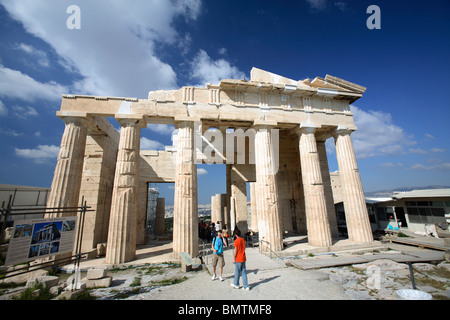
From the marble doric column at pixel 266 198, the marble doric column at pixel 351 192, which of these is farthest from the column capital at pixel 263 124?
the marble doric column at pixel 351 192

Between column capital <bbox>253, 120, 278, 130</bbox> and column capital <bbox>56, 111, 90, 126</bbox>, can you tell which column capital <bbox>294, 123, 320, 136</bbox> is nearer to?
column capital <bbox>253, 120, 278, 130</bbox>

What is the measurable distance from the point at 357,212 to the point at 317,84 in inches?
324

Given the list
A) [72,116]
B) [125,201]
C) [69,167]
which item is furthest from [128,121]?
[125,201]

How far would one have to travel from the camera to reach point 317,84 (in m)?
12.7

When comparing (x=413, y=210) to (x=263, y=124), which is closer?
(x=263, y=124)

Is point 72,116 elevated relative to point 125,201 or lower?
elevated

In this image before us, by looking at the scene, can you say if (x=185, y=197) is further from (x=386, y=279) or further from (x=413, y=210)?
(x=413, y=210)

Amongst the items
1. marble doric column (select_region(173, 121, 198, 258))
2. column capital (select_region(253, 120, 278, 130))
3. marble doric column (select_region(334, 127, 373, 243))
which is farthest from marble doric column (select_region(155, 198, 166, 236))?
marble doric column (select_region(334, 127, 373, 243))

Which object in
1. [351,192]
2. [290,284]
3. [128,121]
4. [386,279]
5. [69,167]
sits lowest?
[386,279]

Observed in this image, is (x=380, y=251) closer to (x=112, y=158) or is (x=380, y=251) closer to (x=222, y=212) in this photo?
(x=222, y=212)

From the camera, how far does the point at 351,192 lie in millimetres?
11961

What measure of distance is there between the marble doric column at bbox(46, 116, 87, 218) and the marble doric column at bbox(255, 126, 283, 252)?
9.17 meters

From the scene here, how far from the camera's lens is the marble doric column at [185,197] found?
9.31 m

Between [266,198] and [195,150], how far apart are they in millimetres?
4600
